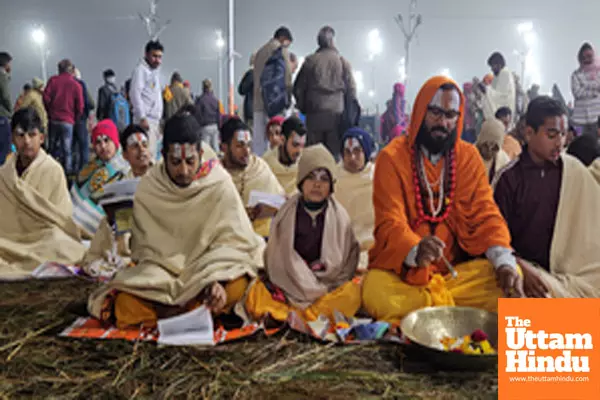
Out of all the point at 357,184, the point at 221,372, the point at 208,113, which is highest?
the point at 208,113

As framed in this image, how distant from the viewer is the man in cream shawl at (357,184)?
500 cm

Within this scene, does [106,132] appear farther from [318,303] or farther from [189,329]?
[318,303]

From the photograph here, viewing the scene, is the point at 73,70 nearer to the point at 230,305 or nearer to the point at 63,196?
the point at 63,196

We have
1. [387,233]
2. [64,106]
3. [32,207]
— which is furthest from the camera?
[64,106]

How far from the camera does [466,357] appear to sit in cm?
257

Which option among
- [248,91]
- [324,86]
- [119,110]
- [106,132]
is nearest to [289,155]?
[324,86]

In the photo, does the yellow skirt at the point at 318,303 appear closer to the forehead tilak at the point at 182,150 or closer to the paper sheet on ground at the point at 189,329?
the paper sheet on ground at the point at 189,329

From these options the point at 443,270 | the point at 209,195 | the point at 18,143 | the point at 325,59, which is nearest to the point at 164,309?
the point at 209,195

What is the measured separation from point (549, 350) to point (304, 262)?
1624 mm

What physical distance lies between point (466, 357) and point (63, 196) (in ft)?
12.5

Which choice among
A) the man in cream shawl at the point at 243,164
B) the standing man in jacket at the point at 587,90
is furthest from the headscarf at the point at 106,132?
the standing man in jacket at the point at 587,90

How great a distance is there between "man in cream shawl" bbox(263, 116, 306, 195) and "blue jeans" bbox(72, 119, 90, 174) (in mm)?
5079

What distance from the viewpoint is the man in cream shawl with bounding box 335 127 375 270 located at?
16.4ft

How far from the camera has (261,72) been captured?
7.50 meters
